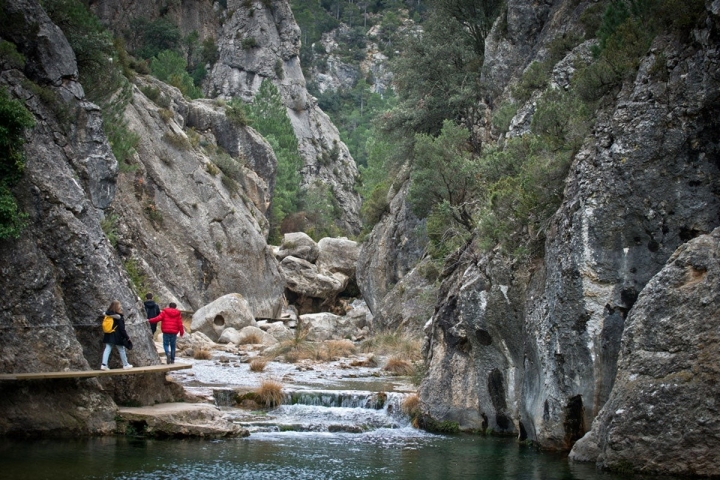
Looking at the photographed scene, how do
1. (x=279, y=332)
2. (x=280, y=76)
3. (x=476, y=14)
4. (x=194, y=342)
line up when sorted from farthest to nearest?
(x=280, y=76)
(x=279, y=332)
(x=476, y=14)
(x=194, y=342)

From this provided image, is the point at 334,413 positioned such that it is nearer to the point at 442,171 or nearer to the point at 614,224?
the point at 614,224

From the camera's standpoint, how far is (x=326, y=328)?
39250 mm

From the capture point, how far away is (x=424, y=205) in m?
34.2

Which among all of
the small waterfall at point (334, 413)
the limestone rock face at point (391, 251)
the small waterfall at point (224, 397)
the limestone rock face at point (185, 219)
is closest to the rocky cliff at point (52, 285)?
the small waterfall at point (224, 397)

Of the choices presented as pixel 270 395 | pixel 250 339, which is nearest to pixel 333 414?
pixel 270 395

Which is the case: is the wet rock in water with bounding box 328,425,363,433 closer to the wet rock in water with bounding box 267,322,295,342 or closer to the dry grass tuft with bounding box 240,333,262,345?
the dry grass tuft with bounding box 240,333,262,345

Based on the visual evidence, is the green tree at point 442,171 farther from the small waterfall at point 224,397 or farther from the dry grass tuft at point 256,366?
the small waterfall at point 224,397

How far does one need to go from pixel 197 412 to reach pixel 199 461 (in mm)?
3208

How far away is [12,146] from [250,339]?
2093 cm

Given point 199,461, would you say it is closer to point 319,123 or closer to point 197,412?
point 197,412

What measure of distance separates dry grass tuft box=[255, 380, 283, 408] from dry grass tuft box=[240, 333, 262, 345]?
15.2 m

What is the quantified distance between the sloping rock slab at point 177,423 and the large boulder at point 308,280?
34900 mm

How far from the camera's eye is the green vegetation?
1534 centimetres

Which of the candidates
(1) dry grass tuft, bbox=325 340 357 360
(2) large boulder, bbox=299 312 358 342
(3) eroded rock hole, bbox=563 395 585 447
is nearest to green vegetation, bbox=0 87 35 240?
(3) eroded rock hole, bbox=563 395 585 447
